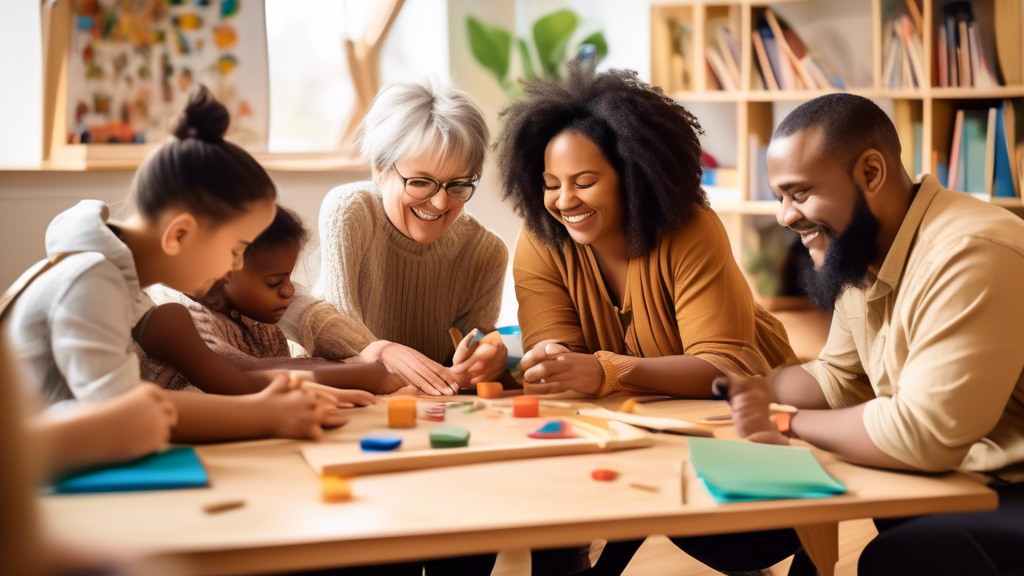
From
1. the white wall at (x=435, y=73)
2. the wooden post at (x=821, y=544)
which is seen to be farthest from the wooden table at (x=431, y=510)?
the white wall at (x=435, y=73)

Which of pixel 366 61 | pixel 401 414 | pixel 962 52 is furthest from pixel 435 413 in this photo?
pixel 962 52

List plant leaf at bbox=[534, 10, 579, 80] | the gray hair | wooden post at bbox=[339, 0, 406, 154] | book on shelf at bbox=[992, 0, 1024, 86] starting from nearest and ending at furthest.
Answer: the gray hair → book on shelf at bbox=[992, 0, 1024, 86] → wooden post at bbox=[339, 0, 406, 154] → plant leaf at bbox=[534, 10, 579, 80]

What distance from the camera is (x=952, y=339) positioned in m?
1.30

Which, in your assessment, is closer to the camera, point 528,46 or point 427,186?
point 427,186

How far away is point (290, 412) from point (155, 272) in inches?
12.3

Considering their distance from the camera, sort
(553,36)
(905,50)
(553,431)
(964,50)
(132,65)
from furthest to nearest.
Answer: (553,36), (905,50), (964,50), (132,65), (553,431)

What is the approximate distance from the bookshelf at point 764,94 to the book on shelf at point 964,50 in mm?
56

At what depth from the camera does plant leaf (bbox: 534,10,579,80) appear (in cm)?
496

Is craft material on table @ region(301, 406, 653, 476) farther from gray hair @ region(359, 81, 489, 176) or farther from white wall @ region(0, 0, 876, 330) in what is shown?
white wall @ region(0, 0, 876, 330)

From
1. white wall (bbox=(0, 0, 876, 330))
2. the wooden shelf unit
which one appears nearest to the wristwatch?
white wall (bbox=(0, 0, 876, 330))

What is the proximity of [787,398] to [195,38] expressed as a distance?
10.7 feet

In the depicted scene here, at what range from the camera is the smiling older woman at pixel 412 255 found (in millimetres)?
2105

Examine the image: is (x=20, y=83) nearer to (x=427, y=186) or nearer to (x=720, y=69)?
(x=427, y=186)

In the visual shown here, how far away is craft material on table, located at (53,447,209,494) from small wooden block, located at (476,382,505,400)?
71 centimetres
